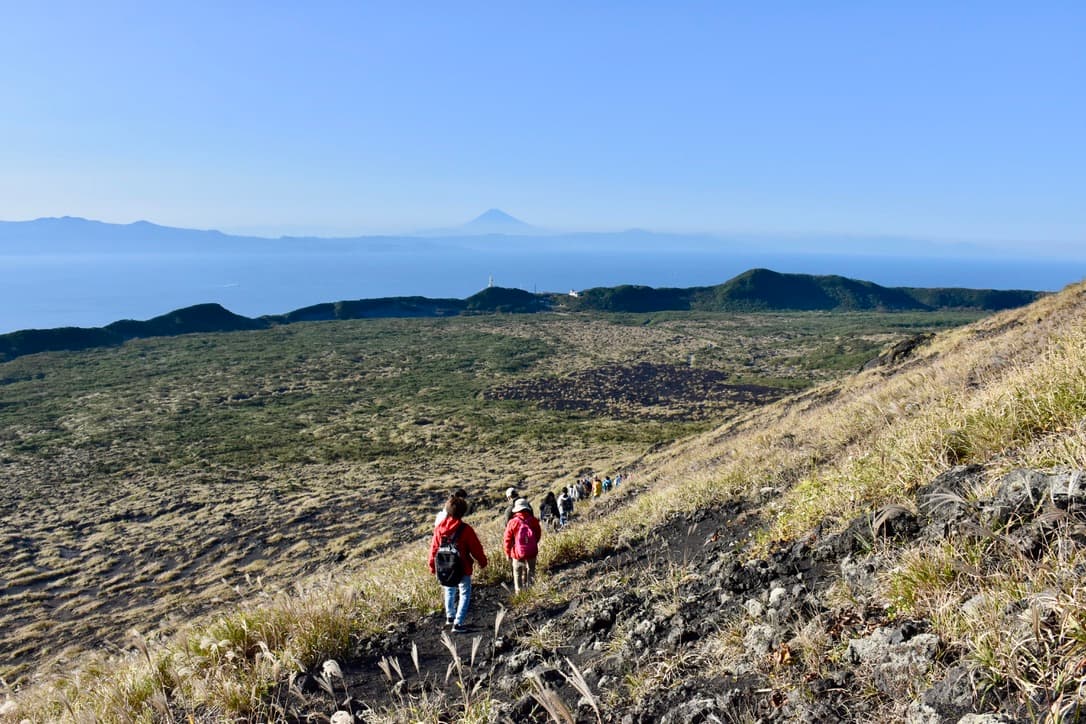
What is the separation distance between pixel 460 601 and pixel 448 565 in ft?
1.13

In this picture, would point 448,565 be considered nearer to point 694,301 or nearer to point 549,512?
point 549,512

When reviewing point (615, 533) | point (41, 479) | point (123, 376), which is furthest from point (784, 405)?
point (123, 376)

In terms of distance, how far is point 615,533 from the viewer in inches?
307

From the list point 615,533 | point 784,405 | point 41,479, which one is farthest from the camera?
point 41,479

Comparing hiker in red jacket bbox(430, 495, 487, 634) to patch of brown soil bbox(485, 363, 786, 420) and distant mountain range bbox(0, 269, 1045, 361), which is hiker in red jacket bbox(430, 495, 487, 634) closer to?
patch of brown soil bbox(485, 363, 786, 420)

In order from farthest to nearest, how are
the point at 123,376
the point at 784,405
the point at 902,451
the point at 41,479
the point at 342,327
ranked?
the point at 342,327, the point at 123,376, the point at 41,479, the point at 784,405, the point at 902,451

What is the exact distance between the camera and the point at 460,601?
5.59 metres

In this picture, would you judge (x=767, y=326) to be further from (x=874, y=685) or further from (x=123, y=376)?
(x=874, y=685)

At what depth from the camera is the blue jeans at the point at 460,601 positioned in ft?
18.1

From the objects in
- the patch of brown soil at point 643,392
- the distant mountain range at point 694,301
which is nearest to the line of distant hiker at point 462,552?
the patch of brown soil at point 643,392

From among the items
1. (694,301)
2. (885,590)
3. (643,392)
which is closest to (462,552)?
(885,590)

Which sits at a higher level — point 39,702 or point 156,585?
point 39,702

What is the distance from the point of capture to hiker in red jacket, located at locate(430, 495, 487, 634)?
18.3 feet

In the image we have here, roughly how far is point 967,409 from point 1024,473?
5.11 feet
